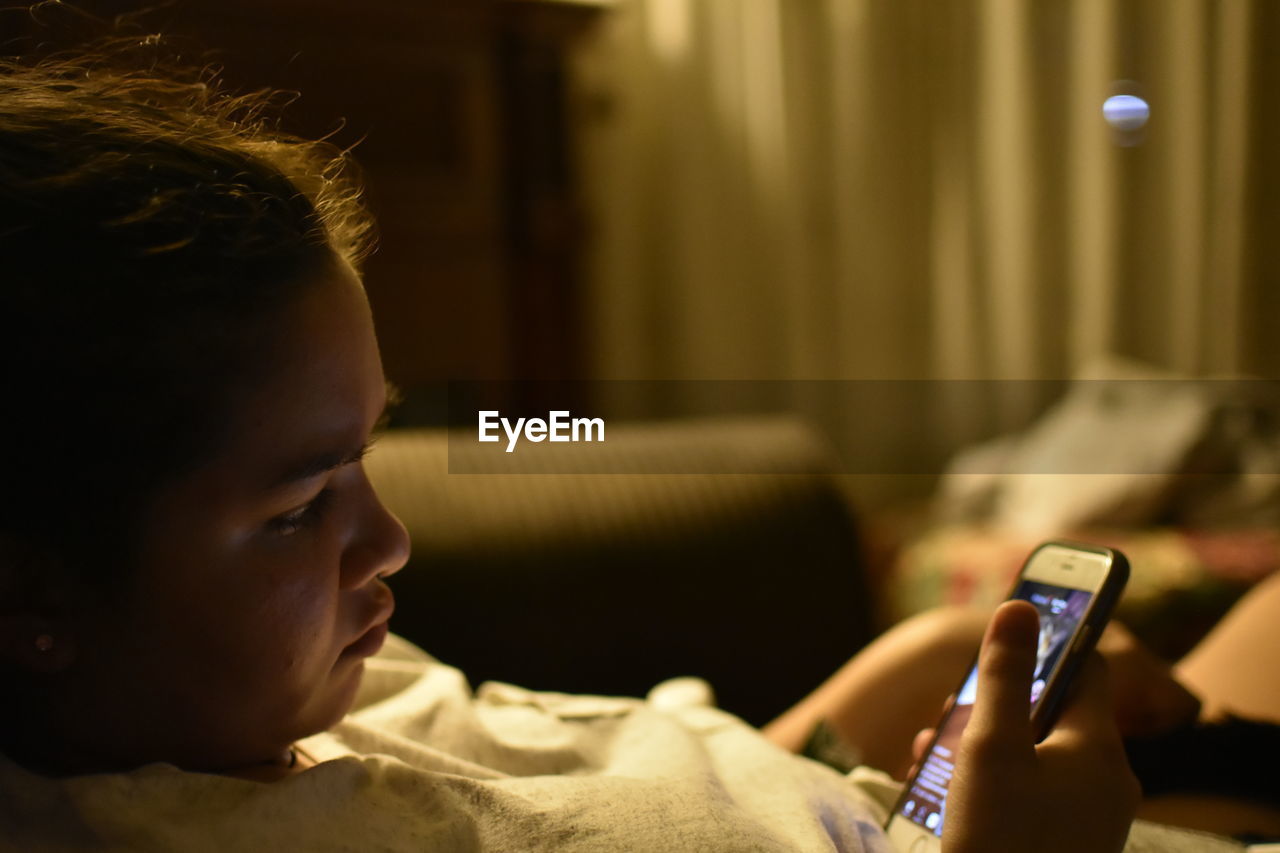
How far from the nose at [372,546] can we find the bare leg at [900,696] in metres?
0.38

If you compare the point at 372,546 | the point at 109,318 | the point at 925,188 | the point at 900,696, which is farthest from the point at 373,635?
the point at 925,188

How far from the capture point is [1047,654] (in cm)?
53

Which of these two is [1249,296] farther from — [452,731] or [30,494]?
[30,494]

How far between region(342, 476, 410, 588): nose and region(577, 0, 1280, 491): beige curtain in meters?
1.64

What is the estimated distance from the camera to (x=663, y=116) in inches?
85.5

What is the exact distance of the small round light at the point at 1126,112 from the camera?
1.90 metres

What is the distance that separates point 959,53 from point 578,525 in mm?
1419

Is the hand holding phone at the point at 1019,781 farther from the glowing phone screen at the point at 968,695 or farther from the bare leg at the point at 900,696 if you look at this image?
the bare leg at the point at 900,696

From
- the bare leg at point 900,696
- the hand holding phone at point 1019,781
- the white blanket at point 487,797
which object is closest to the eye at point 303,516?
the white blanket at point 487,797

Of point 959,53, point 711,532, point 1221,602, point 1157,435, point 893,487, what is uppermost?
point 959,53

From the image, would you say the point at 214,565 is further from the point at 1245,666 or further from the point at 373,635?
the point at 1245,666

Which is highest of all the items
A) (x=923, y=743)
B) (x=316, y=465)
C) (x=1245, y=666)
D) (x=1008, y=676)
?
(x=316, y=465)

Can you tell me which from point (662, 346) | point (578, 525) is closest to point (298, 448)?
point (578, 525)

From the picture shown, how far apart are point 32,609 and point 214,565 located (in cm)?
7
